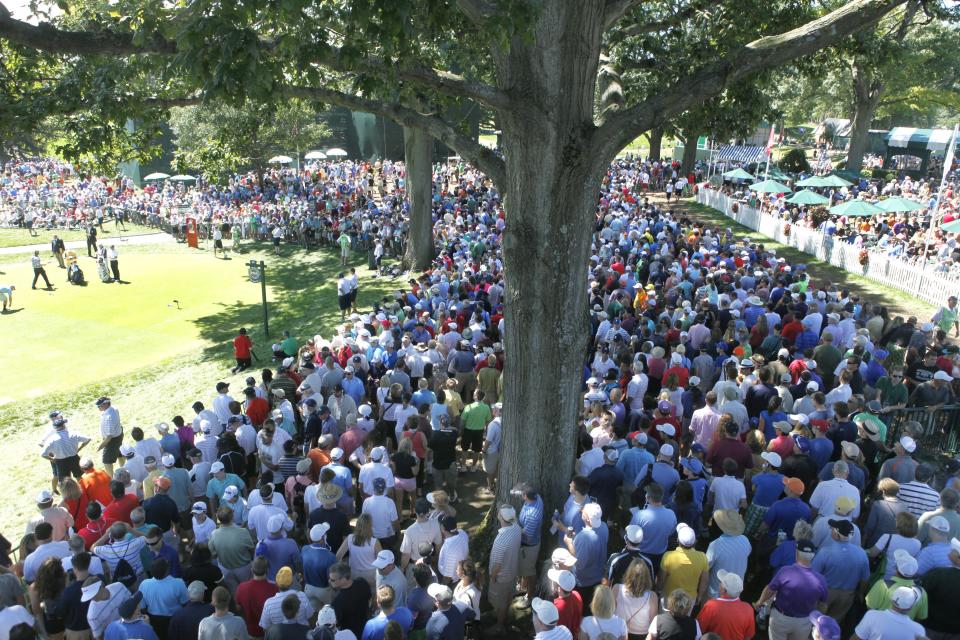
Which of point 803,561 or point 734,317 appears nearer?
point 803,561

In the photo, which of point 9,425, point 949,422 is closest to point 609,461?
point 949,422

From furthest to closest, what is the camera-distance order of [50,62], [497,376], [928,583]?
[497,376] → [50,62] → [928,583]

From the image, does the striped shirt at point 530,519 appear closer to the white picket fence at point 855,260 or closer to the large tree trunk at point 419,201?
the white picket fence at point 855,260

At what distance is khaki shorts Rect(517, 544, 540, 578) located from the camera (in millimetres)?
6574

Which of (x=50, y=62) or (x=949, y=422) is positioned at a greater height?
(x=50, y=62)

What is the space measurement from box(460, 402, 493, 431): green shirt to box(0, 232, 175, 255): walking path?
25493mm

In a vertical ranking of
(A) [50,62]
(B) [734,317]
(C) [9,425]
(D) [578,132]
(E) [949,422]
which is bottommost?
(C) [9,425]

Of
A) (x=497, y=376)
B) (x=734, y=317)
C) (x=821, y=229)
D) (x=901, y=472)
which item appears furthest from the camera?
(x=821, y=229)

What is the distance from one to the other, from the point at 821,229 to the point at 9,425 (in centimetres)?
2341

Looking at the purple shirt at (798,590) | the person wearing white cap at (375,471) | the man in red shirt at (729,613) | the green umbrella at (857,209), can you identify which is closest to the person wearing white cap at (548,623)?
the man in red shirt at (729,613)

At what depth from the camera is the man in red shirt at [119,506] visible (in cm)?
700

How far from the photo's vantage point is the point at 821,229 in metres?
22.3

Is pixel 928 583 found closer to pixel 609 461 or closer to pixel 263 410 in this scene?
pixel 609 461

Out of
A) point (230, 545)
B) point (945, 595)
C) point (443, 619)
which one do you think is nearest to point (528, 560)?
point (443, 619)
